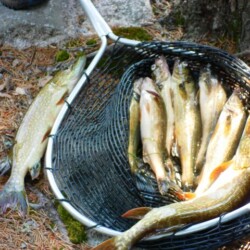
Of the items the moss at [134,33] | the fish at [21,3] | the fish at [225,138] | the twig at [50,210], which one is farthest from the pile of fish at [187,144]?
the fish at [21,3]

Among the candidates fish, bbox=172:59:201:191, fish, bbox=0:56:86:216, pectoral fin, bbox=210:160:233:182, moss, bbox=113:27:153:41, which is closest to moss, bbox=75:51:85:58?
fish, bbox=0:56:86:216

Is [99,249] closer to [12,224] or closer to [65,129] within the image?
[12,224]

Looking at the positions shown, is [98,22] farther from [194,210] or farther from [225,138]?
[194,210]

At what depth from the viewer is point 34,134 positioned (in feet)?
17.5

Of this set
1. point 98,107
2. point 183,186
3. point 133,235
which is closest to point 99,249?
point 133,235

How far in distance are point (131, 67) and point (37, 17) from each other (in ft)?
5.05

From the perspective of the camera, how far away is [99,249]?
407 cm

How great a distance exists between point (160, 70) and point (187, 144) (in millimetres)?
773

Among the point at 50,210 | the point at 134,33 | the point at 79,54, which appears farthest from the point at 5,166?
the point at 134,33

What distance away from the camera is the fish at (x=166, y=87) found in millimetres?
4828

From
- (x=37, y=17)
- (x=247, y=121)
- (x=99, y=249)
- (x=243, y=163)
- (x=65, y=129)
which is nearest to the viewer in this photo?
(x=99, y=249)

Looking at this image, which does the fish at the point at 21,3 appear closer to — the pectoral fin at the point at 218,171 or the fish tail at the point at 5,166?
the fish tail at the point at 5,166

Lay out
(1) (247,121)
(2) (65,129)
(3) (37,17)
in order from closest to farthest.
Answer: (1) (247,121) < (2) (65,129) < (3) (37,17)

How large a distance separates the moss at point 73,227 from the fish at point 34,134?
0.24m
